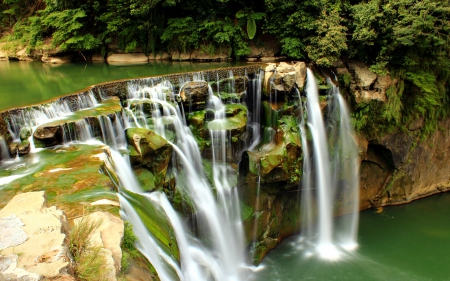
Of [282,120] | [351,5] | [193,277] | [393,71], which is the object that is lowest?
[193,277]

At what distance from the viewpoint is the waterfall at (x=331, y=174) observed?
10.3m

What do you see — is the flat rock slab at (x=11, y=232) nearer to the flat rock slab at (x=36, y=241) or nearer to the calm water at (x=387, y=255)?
the flat rock slab at (x=36, y=241)

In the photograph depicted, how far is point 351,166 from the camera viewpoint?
11008 mm

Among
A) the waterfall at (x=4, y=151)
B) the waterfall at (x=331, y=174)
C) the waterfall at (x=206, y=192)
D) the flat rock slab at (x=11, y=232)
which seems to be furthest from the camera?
the waterfall at (x=331, y=174)

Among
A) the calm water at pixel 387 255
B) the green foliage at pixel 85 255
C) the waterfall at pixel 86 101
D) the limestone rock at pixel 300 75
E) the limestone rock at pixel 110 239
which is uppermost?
the limestone rock at pixel 300 75

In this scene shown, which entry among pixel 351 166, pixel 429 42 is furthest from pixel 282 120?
pixel 429 42

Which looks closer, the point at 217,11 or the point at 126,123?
the point at 126,123

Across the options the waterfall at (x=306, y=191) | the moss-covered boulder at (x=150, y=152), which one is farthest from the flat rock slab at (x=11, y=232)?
the waterfall at (x=306, y=191)

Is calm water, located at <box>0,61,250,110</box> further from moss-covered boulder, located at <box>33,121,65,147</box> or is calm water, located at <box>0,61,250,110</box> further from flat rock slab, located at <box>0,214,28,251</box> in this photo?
flat rock slab, located at <box>0,214,28,251</box>

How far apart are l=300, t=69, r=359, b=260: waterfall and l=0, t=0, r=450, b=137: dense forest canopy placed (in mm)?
812

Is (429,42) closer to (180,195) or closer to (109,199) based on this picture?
(180,195)

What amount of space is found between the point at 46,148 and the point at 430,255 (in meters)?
11.2

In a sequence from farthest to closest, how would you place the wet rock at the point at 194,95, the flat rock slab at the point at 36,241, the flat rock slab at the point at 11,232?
the wet rock at the point at 194,95 < the flat rock slab at the point at 11,232 < the flat rock slab at the point at 36,241

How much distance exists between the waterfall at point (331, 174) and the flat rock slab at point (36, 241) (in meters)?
8.06
